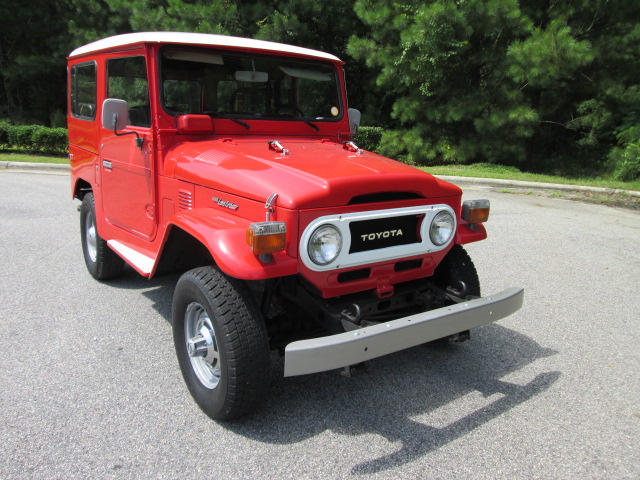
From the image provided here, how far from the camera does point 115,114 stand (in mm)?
3510

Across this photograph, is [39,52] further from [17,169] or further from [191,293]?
[191,293]

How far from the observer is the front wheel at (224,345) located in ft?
8.37

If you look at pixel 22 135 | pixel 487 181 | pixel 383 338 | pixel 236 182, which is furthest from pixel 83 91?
pixel 22 135

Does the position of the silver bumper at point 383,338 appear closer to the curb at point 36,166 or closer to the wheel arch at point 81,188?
the wheel arch at point 81,188

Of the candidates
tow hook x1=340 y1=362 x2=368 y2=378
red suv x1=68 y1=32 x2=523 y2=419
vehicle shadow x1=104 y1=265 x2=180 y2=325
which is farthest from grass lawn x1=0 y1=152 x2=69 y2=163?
tow hook x1=340 y1=362 x2=368 y2=378

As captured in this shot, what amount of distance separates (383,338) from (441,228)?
0.93 metres

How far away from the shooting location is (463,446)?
2.63m

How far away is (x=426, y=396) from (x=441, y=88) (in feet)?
37.0

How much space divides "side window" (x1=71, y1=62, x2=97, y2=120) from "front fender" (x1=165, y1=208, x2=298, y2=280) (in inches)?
91.6

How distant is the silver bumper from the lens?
235 centimetres

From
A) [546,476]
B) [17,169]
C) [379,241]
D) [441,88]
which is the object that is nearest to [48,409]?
[379,241]

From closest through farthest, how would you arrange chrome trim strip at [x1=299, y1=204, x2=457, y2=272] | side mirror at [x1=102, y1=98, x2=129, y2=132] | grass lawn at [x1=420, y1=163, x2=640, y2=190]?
chrome trim strip at [x1=299, y1=204, x2=457, y2=272] → side mirror at [x1=102, y1=98, x2=129, y2=132] → grass lawn at [x1=420, y1=163, x2=640, y2=190]

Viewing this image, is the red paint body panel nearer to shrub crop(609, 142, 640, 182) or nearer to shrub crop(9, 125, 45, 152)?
shrub crop(609, 142, 640, 182)

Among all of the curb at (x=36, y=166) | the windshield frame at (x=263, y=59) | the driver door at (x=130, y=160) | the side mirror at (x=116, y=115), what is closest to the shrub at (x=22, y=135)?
the curb at (x=36, y=166)
